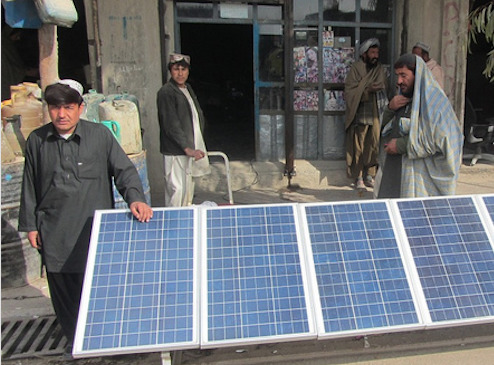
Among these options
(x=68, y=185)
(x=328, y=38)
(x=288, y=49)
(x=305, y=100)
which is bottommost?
(x=68, y=185)

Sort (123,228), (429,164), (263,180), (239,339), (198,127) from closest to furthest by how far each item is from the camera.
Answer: (239,339), (123,228), (429,164), (198,127), (263,180)

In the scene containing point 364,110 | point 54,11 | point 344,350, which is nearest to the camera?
→ point 344,350

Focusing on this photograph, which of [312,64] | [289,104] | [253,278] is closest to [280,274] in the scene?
[253,278]

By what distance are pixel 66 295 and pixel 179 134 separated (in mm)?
2391

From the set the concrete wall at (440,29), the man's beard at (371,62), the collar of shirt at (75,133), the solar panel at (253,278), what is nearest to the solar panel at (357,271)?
the solar panel at (253,278)

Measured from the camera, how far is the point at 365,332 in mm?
2490

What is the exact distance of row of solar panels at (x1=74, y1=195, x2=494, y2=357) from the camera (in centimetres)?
244

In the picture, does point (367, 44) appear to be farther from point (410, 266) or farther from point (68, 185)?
point (68, 185)

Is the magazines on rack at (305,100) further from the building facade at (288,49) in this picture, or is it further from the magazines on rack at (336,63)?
the magazines on rack at (336,63)

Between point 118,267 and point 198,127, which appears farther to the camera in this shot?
point 198,127

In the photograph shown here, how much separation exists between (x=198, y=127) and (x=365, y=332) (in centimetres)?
336

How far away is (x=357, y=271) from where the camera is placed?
2.71 m

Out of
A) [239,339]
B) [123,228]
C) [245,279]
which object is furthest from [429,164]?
[123,228]

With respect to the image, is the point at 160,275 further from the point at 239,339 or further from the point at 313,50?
the point at 313,50
